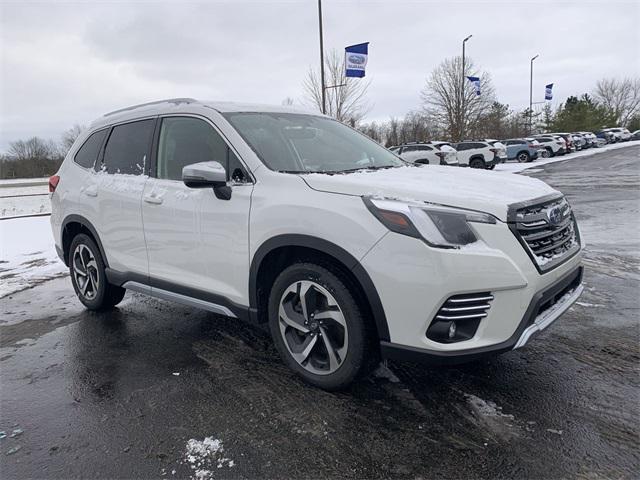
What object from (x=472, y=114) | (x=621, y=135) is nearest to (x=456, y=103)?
(x=472, y=114)

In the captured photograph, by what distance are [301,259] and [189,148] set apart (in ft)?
4.74

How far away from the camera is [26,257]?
7.91 meters

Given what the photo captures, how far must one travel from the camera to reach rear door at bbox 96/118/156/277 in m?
4.13

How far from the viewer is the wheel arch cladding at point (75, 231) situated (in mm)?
4625

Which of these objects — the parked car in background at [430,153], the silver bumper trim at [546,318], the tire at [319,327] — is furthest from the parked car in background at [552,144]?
the tire at [319,327]

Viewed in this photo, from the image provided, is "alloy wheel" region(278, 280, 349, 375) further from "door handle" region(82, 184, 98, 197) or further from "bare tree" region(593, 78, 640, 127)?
"bare tree" region(593, 78, 640, 127)

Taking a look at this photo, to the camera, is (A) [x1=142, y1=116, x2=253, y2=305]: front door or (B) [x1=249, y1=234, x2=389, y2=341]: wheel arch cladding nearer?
(B) [x1=249, y1=234, x2=389, y2=341]: wheel arch cladding

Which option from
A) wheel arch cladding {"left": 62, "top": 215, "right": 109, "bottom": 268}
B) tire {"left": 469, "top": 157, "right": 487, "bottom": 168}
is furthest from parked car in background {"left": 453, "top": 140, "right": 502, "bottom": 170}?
wheel arch cladding {"left": 62, "top": 215, "right": 109, "bottom": 268}

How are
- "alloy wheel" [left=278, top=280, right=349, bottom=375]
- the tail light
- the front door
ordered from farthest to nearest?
the tail light, the front door, "alloy wheel" [left=278, top=280, right=349, bottom=375]

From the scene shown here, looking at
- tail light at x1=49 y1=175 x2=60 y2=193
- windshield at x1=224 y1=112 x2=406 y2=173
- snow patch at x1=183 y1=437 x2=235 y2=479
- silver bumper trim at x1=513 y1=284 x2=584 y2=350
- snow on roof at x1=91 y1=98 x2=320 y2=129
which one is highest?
snow on roof at x1=91 y1=98 x2=320 y2=129

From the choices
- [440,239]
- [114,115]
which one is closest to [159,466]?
[440,239]

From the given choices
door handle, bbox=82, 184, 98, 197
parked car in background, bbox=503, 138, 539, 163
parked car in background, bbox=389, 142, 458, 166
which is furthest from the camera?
parked car in background, bbox=503, 138, 539, 163

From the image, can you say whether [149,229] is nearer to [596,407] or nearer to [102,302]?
[102,302]

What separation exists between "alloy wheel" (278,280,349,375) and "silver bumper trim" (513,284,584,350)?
1.00 m
